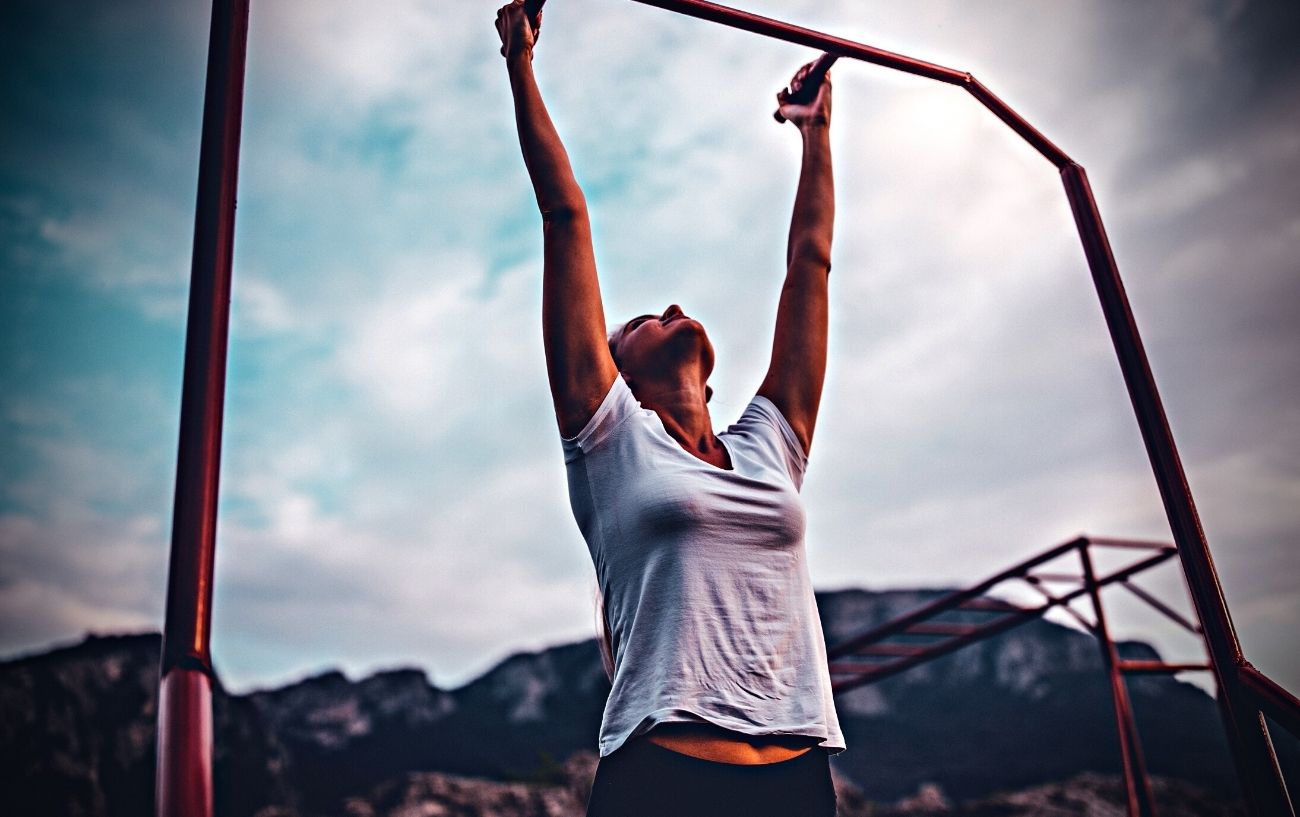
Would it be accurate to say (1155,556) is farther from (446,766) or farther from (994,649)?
(994,649)

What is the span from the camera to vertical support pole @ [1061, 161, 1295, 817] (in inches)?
63.7

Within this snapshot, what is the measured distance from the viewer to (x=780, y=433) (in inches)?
67.1

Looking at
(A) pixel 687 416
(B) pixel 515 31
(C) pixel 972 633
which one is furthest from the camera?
(C) pixel 972 633

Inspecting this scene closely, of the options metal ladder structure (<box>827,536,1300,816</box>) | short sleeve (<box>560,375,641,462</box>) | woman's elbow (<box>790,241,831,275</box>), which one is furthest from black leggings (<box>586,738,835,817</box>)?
metal ladder structure (<box>827,536,1300,816</box>)

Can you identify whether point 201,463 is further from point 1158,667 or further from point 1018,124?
point 1158,667

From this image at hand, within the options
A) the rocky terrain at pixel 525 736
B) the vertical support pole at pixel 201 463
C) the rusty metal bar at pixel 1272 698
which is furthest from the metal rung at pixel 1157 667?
the rocky terrain at pixel 525 736

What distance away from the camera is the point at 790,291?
1.92 metres

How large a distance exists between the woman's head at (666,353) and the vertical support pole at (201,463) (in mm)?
750

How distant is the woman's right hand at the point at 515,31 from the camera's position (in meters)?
1.76

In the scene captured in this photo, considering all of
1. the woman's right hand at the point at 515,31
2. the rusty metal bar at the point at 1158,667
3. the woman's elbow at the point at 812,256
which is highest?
the woman's right hand at the point at 515,31

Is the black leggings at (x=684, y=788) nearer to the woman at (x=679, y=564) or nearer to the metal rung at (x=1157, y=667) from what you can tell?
the woman at (x=679, y=564)

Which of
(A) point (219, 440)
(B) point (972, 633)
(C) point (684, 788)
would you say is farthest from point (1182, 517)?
(B) point (972, 633)

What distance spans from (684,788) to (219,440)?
2.35 ft

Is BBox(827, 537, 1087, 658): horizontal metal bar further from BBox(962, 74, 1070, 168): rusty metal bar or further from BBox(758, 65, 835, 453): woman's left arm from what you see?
BBox(758, 65, 835, 453): woman's left arm
